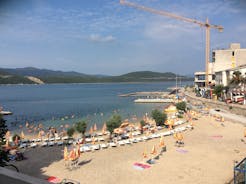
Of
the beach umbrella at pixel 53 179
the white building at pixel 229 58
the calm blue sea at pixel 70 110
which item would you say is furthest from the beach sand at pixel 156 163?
the white building at pixel 229 58

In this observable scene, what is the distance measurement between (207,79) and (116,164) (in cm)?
6317

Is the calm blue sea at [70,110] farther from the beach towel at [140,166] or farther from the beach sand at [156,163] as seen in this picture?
Answer: the beach towel at [140,166]

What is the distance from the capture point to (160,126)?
95.3 feet

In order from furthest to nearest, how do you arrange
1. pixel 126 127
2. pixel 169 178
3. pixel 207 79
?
1. pixel 207 79
2. pixel 126 127
3. pixel 169 178

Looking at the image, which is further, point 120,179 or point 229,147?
point 229,147

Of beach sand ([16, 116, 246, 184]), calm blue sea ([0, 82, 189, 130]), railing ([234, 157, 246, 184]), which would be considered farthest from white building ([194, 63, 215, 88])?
railing ([234, 157, 246, 184])

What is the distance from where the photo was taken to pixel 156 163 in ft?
51.9

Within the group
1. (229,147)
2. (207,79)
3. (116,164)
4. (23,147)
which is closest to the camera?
(116,164)

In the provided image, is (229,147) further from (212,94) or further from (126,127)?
(212,94)

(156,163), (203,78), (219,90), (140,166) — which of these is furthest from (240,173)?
(203,78)

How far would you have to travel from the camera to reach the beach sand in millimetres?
13516

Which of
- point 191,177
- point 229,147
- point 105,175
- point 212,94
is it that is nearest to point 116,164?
point 105,175

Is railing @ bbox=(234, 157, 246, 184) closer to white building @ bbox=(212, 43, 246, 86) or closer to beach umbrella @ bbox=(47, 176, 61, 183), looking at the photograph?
beach umbrella @ bbox=(47, 176, 61, 183)

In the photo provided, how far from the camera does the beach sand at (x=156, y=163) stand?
1352 cm
